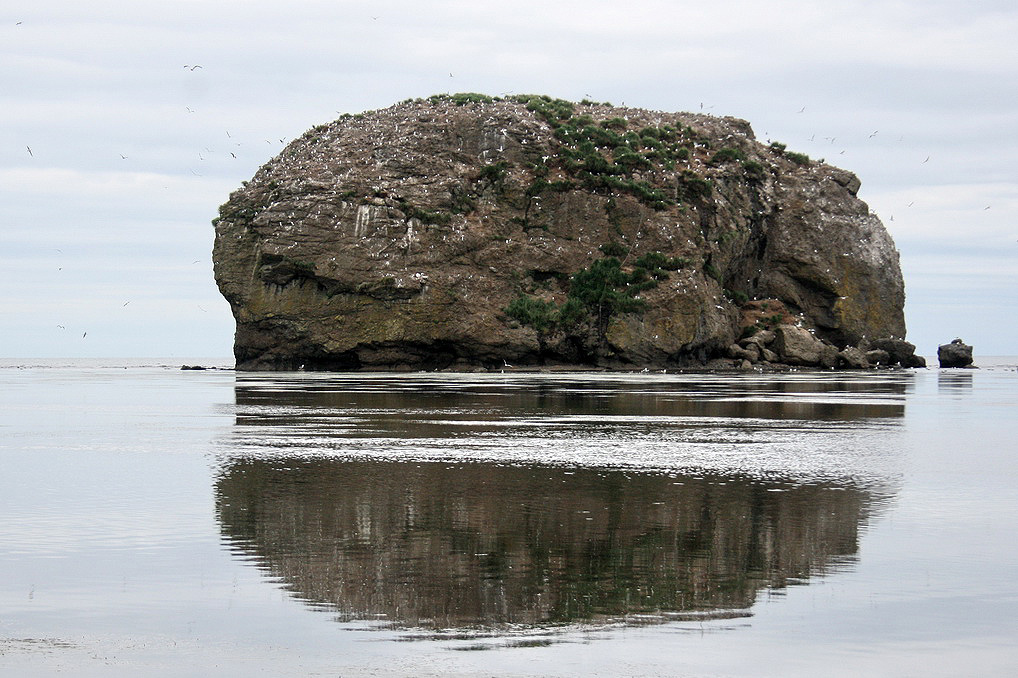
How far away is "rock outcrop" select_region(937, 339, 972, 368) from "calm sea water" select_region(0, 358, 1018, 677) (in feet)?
296

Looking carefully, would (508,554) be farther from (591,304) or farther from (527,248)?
(527,248)

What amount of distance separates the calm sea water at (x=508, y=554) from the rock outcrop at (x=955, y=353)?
90221mm

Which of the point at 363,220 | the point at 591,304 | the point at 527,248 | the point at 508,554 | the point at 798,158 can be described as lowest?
the point at 508,554

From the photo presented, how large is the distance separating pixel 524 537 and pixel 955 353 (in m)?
107

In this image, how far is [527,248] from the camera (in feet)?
299

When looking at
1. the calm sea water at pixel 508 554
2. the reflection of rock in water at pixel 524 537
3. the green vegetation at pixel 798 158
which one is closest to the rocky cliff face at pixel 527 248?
the green vegetation at pixel 798 158

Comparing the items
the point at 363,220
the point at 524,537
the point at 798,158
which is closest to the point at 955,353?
the point at 798,158

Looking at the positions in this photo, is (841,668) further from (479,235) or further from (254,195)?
(254,195)

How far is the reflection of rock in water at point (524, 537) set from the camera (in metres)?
10.1

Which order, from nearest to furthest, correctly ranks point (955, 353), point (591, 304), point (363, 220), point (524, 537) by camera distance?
point (524, 537) < point (591, 304) < point (363, 220) < point (955, 353)

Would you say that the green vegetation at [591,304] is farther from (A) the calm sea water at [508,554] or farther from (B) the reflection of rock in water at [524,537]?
(B) the reflection of rock in water at [524,537]

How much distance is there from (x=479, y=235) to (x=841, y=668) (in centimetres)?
8243

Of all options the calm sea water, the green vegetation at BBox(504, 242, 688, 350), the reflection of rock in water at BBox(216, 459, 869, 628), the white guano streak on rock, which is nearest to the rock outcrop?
the green vegetation at BBox(504, 242, 688, 350)

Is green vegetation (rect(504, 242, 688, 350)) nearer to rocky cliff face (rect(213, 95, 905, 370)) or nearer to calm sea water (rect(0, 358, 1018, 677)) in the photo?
rocky cliff face (rect(213, 95, 905, 370))
